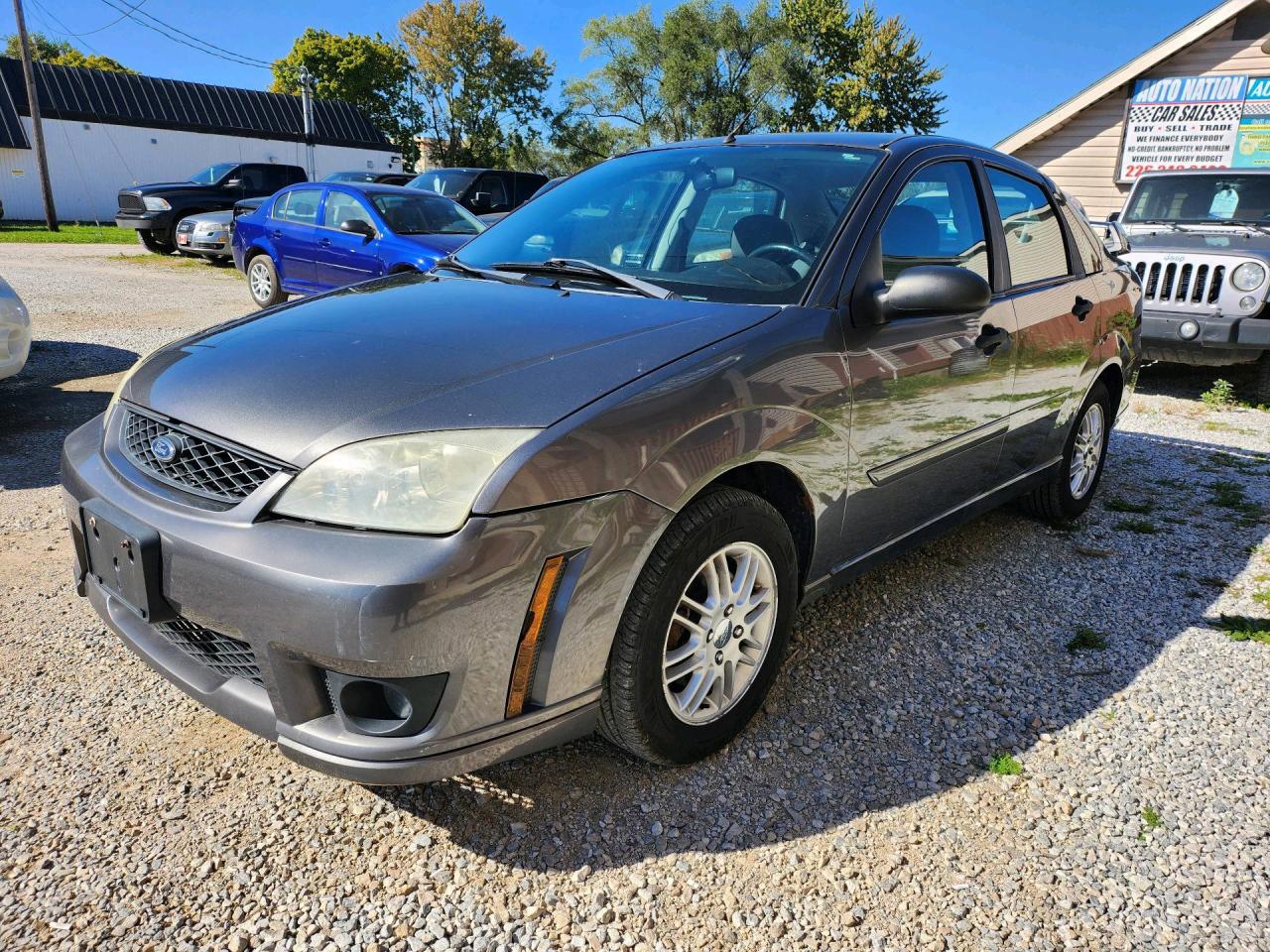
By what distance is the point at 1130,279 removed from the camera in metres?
4.77

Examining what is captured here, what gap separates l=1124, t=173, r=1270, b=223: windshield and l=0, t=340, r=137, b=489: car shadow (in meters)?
9.40

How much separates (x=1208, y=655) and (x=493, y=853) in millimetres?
2720

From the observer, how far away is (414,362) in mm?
2238

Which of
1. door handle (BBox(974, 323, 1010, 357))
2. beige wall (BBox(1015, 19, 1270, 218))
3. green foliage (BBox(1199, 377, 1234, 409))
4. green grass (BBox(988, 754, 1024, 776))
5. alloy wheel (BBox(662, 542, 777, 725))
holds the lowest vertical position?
green grass (BBox(988, 754, 1024, 776))

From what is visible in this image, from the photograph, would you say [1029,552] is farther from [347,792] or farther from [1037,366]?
[347,792]

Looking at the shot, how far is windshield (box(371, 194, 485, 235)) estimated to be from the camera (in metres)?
9.73

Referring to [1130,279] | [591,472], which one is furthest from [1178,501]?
[591,472]

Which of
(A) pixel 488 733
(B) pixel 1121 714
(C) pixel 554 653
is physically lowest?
(B) pixel 1121 714

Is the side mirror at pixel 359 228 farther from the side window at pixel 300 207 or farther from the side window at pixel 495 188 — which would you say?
the side window at pixel 495 188

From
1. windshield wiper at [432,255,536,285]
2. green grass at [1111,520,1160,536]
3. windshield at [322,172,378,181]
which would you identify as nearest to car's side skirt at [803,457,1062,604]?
green grass at [1111,520,1160,536]

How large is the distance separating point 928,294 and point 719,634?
120cm

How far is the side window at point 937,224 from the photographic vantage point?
2953 millimetres

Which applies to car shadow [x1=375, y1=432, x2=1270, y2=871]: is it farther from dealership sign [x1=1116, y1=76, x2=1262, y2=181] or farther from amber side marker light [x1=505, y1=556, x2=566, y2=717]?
dealership sign [x1=1116, y1=76, x2=1262, y2=181]

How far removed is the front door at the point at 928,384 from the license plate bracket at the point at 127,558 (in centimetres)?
188
